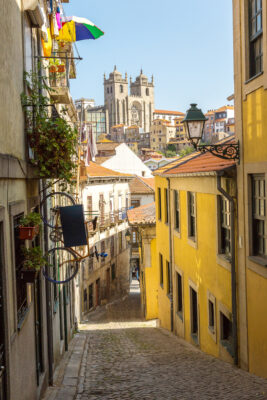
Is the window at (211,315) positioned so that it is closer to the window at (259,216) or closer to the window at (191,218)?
the window at (191,218)

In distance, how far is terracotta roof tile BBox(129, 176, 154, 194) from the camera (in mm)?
A: 45406

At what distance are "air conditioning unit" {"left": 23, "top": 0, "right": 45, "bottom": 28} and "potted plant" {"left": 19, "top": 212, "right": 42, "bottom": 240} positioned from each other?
3369 millimetres

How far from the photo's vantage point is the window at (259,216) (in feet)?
28.0

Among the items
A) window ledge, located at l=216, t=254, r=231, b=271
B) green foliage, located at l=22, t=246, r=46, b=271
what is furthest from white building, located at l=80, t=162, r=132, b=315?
green foliage, located at l=22, t=246, r=46, b=271

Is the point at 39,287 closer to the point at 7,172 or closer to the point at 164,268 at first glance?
the point at 7,172

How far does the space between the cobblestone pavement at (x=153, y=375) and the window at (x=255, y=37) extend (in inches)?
219

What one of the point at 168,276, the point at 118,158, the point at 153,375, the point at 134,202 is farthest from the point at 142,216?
the point at 118,158

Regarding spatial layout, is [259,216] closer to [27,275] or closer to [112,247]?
[27,275]

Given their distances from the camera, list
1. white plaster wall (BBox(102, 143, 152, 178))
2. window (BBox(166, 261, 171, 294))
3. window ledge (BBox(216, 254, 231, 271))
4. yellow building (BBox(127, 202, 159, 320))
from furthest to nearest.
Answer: white plaster wall (BBox(102, 143, 152, 178)) → yellow building (BBox(127, 202, 159, 320)) → window (BBox(166, 261, 171, 294)) → window ledge (BBox(216, 254, 231, 271))

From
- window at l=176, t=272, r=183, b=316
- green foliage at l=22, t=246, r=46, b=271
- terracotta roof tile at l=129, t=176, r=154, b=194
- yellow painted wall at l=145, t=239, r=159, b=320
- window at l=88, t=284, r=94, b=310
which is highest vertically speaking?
terracotta roof tile at l=129, t=176, r=154, b=194

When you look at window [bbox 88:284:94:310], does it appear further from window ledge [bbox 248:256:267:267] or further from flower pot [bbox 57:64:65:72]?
window ledge [bbox 248:256:267:267]

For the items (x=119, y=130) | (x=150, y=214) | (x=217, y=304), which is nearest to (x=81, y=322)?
(x=150, y=214)

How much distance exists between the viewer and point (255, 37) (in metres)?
8.77

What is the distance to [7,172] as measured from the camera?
219 inches
